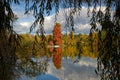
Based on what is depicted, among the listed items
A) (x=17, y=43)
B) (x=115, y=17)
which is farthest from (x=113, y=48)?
(x=17, y=43)

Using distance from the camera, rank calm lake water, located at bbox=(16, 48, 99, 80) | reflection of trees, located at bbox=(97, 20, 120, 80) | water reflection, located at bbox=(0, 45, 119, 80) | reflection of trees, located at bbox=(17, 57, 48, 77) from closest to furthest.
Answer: water reflection, located at bbox=(0, 45, 119, 80) → reflection of trees, located at bbox=(97, 20, 120, 80) → reflection of trees, located at bbox=(17, 57, 48, 77) → calm lake water, located at bbox=(16, 48, 99, 80)

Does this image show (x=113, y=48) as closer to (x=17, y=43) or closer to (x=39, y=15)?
(x=39, y=15)

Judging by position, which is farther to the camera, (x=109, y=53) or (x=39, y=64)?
(x=39, y=64)

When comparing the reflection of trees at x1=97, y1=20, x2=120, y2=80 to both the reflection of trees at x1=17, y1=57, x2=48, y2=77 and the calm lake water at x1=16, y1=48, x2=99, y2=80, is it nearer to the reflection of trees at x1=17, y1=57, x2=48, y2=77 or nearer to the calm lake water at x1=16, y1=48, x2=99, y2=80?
the calm lake water at x1=16, y1=48, x2=99, y2=80

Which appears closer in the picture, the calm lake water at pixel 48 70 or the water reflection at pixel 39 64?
the water reflection at pixel 39 64

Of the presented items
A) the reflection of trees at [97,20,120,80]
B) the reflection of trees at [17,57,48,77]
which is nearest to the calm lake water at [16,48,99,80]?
the reflection of trees at [17,57,48,77]

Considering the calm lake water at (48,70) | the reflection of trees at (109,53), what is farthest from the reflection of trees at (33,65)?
the reflection of trees at (109,53)

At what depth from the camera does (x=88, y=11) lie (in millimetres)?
1995

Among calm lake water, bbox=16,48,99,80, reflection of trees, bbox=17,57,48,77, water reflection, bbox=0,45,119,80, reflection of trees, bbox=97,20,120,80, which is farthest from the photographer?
calm lake water, bbox=16,48,99,80

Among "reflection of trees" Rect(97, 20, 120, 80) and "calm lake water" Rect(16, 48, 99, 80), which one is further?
"calm lake water" Rect(16, 48, 99, 80)

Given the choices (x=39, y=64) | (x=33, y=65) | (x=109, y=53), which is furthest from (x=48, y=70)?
(x=109, y=53)

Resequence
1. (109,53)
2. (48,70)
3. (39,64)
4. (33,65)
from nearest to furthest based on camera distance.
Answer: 1. (109,53)
2. (33,65)
3. (39,64)
4. (48,70)

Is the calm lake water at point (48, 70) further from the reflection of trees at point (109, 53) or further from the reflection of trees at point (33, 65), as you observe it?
the reflection of trees at point (109, 53)

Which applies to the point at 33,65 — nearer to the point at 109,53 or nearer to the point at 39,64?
the point at 109,53
